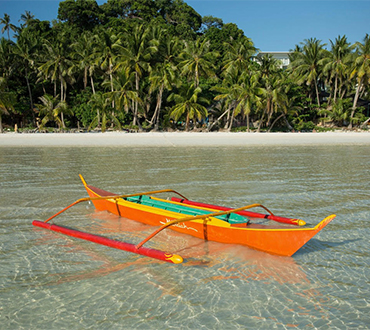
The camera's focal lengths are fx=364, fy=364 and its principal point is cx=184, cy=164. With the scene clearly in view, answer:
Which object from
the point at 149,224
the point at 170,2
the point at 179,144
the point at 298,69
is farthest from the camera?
the point at 170,2

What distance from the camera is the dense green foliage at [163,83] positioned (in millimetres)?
37000

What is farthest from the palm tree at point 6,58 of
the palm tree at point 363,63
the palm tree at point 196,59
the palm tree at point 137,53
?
the palm tree at point 363,63

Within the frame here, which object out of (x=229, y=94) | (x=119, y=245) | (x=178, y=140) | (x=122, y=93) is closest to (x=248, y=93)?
(x=229, y=94)

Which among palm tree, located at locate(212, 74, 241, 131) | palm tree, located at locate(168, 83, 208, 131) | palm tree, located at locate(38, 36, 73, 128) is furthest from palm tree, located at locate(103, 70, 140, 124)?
palm tree, located at locate(212, 74, 241, 131)

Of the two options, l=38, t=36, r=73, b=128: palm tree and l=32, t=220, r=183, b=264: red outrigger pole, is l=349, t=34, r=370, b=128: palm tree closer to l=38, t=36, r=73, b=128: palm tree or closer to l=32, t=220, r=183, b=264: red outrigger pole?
l=38, t=36, r=73, b=128: palm tree

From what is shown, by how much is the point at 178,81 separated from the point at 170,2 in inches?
1314

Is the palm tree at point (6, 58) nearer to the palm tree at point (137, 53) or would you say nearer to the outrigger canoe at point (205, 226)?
the palm tree at point (137, 53)

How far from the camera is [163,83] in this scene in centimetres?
3659

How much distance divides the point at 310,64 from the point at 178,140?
23.4 metres

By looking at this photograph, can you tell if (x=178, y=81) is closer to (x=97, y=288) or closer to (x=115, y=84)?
(x=115, y=84)

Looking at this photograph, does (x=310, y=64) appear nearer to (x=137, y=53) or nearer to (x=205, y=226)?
(x=137, y=53)

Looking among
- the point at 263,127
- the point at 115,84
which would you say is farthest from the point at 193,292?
the point at 263,127

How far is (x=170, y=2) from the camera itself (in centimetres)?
6341

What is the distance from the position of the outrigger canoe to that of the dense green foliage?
2845 centimetres
